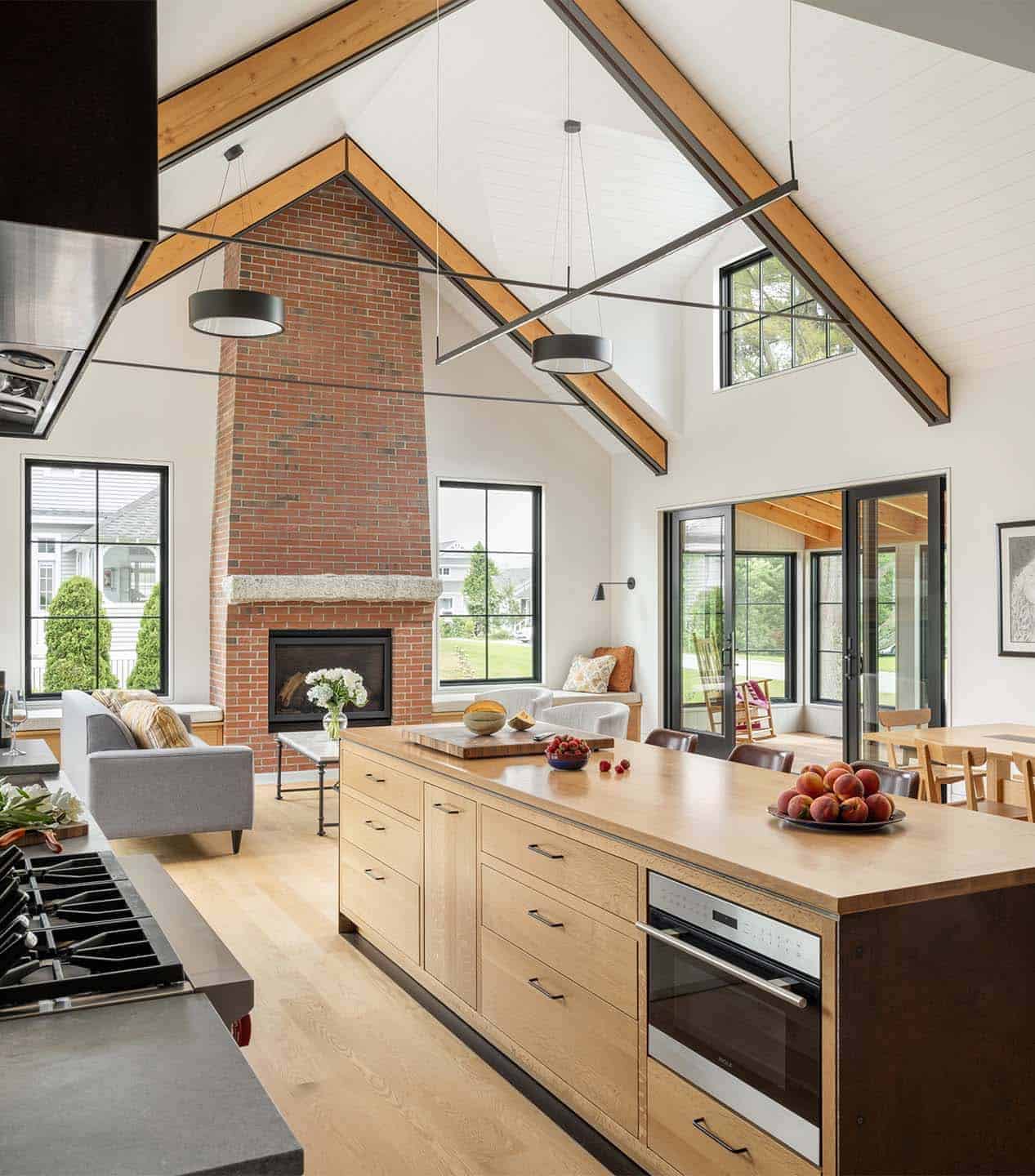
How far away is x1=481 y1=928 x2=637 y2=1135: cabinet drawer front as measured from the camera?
2.60 meters

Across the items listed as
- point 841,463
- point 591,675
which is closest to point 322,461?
point 591,675

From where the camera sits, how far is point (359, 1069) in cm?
329

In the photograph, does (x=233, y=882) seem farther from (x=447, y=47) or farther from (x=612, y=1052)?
(x=447, y=47)

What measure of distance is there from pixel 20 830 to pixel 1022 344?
6130 mm

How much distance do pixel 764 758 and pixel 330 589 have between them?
17.3ft

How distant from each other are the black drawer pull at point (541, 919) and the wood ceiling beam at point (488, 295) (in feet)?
22.2

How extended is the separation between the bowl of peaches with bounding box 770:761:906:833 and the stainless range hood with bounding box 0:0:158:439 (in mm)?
1989

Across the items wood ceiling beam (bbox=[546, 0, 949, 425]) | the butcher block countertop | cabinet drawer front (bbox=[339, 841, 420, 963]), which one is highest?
wood ceiling beam (bbox=[546, 0, 949, 425])

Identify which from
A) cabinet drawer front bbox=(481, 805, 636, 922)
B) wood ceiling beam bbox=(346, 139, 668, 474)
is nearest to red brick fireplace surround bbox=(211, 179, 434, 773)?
wood ceiling beam bbox=(346, 139, 668, 474)

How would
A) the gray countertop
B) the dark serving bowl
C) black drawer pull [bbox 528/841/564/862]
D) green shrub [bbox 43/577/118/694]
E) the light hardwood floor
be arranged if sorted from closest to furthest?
the gray countertop, the dark serving bowl, the light hardwood floor, black drawer pull [bbox 528/841/564/862], green shrub [bbox 43/577/118/694]

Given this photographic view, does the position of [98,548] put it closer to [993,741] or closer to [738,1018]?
[993,741]

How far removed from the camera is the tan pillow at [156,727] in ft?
20.1

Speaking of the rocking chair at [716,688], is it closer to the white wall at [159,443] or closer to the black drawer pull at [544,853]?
the white wall at [159,443]

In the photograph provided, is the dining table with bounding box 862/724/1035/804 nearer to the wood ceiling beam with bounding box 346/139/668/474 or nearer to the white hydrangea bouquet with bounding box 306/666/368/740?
the white hydrangea bouquet with bounding box 306/666/368/740
